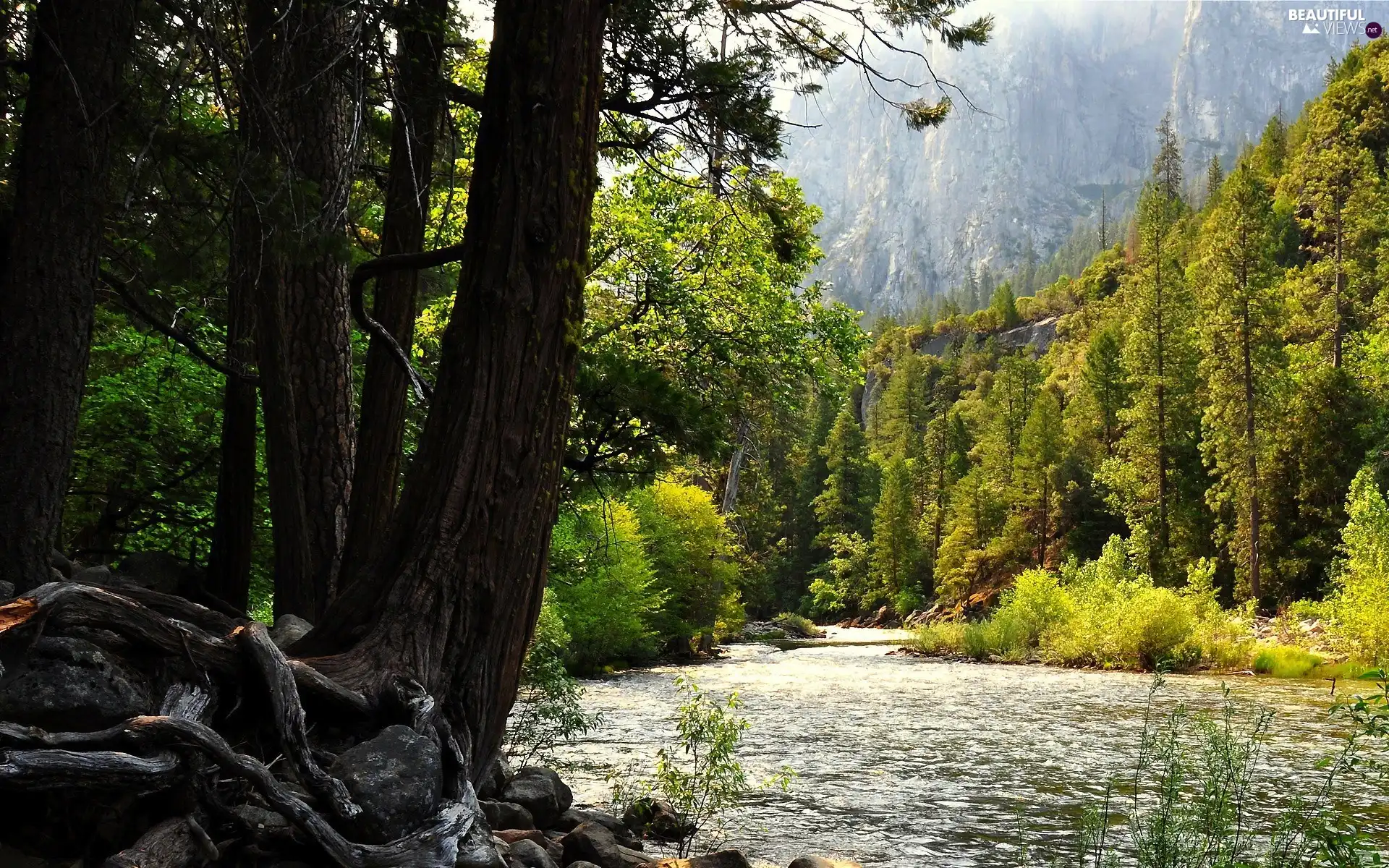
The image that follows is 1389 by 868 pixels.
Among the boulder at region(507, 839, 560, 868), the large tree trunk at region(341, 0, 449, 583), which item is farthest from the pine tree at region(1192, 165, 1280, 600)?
the large tree trunk at region(341, 0, 449, 583)

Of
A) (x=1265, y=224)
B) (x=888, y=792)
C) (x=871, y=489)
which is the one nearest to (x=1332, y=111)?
(x=1265, y=224)

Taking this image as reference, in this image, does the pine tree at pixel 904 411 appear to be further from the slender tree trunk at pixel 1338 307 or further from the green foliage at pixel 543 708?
the green foliage at pixel 543 708

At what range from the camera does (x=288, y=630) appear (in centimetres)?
475

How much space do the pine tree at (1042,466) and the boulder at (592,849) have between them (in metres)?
45.6

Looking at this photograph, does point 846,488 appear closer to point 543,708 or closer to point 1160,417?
point 1160,417

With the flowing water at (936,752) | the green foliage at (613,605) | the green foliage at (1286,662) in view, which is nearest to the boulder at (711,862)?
the flowing water at (936,752)

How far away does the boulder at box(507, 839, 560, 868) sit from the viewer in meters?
4.62

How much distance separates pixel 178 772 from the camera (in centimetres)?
275

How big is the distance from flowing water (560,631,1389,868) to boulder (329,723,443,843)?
2.91 meters

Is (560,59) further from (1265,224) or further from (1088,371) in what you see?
(1088,371)

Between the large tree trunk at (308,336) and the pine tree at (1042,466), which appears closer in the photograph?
the large tree trunk at (308,336)

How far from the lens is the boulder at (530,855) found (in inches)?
182

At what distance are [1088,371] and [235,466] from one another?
47.8 metres

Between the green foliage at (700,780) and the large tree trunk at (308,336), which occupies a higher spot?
the large tree trunk at (308,336)
